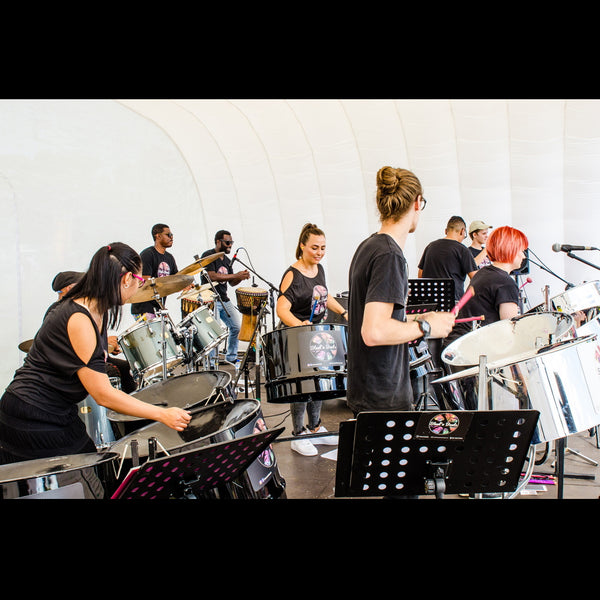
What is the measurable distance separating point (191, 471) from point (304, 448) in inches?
73.2

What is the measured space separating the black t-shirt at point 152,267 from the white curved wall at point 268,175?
2.55 feet

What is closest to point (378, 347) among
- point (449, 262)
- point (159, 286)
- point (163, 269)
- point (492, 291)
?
point (492, 291)

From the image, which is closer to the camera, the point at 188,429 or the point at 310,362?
the point at 188,429

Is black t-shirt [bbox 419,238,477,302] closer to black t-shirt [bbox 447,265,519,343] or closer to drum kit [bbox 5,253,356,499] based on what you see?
black t-shirt [bbox 447,265,519,343]

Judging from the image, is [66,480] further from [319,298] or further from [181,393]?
[319,298]

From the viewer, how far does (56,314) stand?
5.11ft

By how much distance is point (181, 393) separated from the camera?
76.4 inches

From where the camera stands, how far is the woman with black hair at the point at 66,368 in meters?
1.52

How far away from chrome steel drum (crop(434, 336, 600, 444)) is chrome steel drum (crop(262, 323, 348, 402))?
2.76ft

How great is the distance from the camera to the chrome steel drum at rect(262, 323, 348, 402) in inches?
88.2

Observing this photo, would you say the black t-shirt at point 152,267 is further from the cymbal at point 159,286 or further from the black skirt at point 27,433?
the black skirt at point 27,433

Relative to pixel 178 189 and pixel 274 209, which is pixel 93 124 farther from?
pixel 274 209

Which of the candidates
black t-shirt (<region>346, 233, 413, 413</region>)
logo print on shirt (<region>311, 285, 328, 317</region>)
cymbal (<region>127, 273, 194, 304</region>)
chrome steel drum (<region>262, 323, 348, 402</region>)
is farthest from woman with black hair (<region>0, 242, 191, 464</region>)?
cymbal (<region>127, 273, 194, 304</region>)
